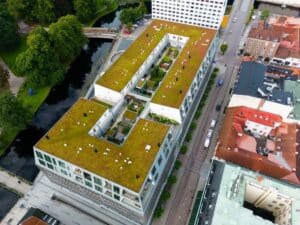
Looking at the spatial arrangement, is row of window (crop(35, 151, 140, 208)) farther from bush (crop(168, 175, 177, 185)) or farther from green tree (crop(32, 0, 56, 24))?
green tree (crop(32, 0, 56, 24))

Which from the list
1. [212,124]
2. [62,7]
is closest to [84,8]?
[62,7]

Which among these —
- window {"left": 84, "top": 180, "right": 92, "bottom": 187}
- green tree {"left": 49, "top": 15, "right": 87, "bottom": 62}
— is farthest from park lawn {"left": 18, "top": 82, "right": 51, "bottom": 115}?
window {"left": 84, "top": 180, "right": 92, "bottom": 187}

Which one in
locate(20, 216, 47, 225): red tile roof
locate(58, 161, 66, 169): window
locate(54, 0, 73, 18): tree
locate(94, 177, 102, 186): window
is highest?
locate(54, 0, 73, 18): tree

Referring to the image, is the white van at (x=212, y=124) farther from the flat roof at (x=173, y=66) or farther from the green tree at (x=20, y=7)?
the green tree at (x=20, y=7)

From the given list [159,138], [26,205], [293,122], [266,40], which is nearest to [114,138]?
[159,138]

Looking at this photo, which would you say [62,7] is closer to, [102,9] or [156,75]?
[102,9]
